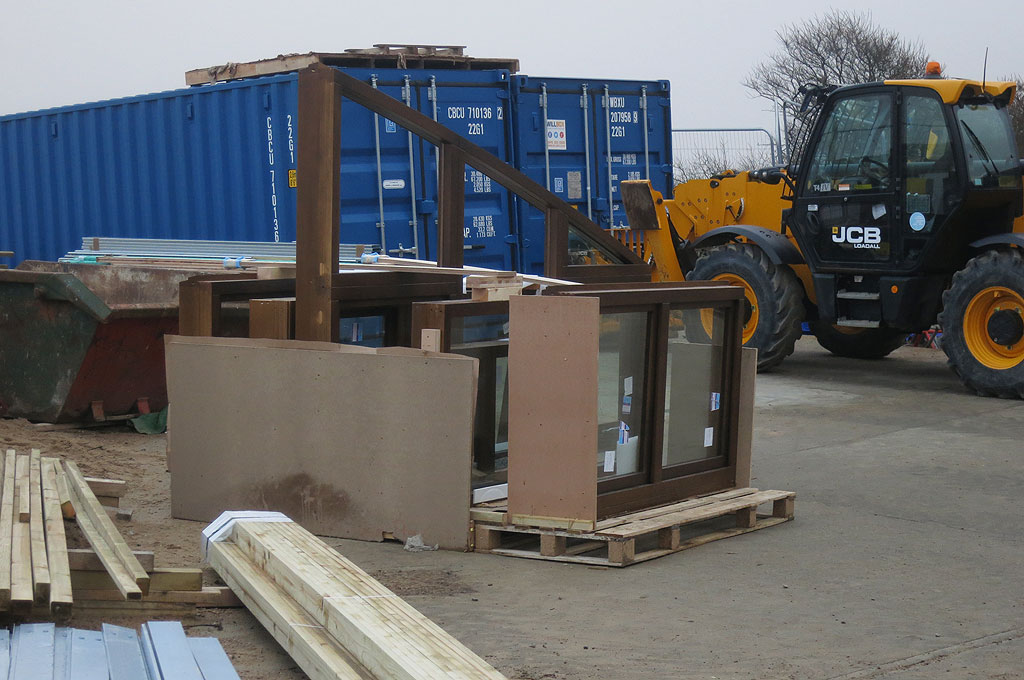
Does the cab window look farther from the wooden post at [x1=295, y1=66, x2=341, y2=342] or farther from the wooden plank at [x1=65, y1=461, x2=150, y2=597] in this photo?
the wooden plank at [x1=65, y1=461, x2=150, y2=597]

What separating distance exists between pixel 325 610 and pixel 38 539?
1.29 meters

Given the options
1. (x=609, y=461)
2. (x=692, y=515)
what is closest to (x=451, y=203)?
(x=609, y=461)

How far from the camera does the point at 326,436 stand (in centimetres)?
554

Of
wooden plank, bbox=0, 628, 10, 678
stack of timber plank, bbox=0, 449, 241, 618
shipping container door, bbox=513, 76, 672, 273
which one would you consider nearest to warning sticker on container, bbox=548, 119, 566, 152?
shipping container door, bbox=513, 76, 672, 273

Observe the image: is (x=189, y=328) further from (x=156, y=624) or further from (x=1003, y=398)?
(x=1003, y=398)

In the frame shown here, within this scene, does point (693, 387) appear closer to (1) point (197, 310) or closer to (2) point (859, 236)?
(1) point (197, 310)

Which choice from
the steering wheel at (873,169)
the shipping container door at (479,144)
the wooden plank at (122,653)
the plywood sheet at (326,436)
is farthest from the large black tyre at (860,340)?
the wooden plank at (122,653)

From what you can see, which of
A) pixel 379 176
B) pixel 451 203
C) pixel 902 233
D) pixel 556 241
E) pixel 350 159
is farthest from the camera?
pixel 379 176

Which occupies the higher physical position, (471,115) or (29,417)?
(471,115)

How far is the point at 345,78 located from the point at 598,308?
1700mm

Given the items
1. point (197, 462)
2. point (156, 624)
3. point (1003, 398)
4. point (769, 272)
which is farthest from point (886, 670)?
point (769, 272)

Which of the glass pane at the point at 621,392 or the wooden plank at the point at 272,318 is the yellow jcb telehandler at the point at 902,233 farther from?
the wooden plank at the point at 272,318

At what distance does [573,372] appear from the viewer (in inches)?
200

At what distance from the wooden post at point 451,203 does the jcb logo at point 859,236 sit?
189 inches
